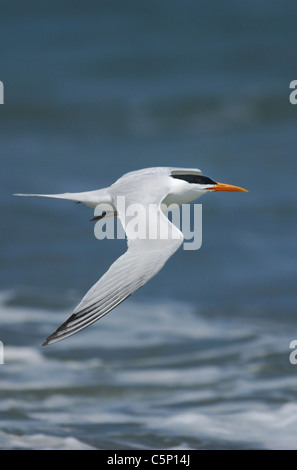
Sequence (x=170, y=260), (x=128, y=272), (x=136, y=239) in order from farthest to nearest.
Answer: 1. (x=170, y=260)
2. (x=136, y=239)
3. (x=128, y=272)

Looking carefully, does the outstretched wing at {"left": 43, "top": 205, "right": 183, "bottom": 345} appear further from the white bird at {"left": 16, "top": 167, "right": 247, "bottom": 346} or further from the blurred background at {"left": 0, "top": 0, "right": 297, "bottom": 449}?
the blurred background at {"left": 0, "top": 0, "right": 297, "bottom": 449}

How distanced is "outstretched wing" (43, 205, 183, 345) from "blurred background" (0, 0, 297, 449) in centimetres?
416

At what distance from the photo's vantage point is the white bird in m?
4.70

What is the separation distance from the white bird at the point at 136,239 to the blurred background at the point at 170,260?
11.9 ft

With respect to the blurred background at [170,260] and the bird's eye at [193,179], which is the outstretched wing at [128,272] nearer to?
the bird's eye at [193,179]

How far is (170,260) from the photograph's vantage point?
42.7 feet

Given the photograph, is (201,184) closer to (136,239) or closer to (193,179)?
(193,179)

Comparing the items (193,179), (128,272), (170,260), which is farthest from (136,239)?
(170,260)

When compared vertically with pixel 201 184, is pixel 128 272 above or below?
below

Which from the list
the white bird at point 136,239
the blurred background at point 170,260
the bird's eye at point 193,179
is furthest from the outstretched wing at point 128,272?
the blurred background at point 170,260

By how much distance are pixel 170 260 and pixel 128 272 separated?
800cm

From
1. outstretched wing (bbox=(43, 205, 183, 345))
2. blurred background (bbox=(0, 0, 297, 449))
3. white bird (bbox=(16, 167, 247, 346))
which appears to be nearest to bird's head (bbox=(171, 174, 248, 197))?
white bird (bbox=(16, 167, 247, 346))

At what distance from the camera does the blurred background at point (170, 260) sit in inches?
391
